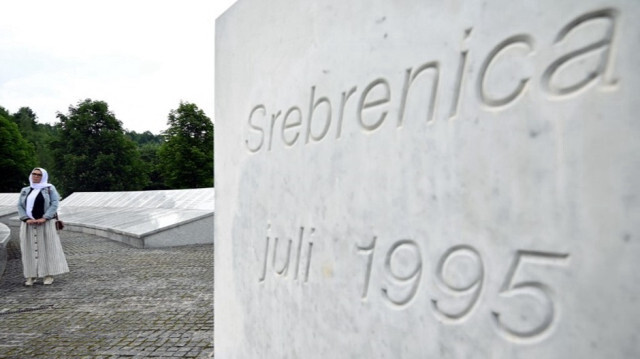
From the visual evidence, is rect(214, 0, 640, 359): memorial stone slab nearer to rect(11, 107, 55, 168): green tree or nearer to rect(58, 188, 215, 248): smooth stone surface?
rect(58, 188, 215, 248): smooth stone surface

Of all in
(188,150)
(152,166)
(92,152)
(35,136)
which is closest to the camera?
(188,150)

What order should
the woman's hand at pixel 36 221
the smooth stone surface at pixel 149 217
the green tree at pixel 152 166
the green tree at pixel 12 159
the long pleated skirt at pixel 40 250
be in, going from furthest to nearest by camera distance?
the green tree at pixel 152 166
the green tree at pixel 12 159
the smooth stone surface at pixel 149 217
the long pleated skirt at pixel 40 250
the woman's hand at pixel 36 221

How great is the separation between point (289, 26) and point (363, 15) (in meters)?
0.50

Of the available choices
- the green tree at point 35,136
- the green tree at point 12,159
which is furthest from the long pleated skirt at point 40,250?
the green tree at point 35,136

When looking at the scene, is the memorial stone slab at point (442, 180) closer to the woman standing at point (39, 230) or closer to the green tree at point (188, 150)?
the woman standing at point (39, 230)

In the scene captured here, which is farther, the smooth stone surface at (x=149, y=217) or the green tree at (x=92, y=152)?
the green tree at (x=92, y=152)

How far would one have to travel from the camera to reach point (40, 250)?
7672 millimetres

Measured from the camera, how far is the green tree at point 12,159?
42312 mm

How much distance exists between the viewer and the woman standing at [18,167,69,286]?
24.6 ft

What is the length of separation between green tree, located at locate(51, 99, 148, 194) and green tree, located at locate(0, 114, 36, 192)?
14.9ft

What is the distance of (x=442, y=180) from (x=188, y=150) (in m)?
40.7

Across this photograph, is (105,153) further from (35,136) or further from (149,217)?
(149,217)

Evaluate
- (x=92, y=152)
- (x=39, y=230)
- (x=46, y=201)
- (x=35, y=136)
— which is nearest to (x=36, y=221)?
(x=39, y=230)

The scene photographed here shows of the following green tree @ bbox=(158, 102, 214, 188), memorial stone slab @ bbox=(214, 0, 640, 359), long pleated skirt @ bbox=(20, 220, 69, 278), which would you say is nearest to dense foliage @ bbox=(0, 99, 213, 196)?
green tree @ bbox=(158, 102, 214, 188)
